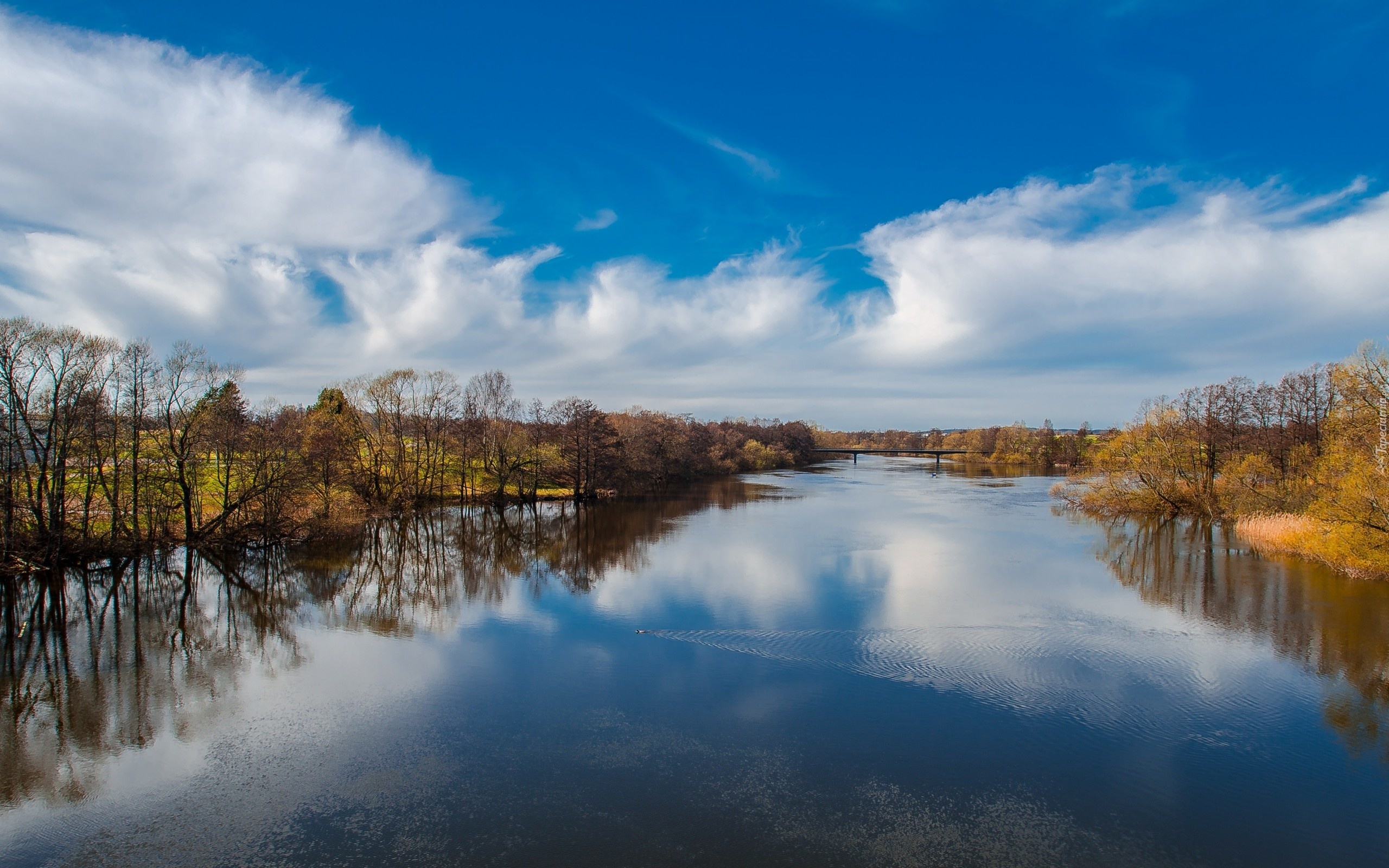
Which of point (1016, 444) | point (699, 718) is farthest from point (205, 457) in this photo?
point (1016, 444)

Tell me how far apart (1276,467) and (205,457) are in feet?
162

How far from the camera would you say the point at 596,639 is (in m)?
15.1

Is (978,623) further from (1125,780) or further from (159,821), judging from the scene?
(159,821)

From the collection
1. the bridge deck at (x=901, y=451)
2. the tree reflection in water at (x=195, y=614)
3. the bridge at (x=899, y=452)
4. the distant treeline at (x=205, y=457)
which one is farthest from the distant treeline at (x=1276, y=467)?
the bridge deck at (x=901, y=451)

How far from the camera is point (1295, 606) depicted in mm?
17125

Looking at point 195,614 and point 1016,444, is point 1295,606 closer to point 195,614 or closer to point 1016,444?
point 195,614

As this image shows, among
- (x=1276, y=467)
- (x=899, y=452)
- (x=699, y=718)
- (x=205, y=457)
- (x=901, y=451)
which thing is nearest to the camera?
(x=699, y=718)

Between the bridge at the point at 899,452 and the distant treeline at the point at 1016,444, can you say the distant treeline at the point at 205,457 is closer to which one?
the distant treeline at the point at 1016,444

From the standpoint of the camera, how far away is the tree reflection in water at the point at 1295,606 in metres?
11.5

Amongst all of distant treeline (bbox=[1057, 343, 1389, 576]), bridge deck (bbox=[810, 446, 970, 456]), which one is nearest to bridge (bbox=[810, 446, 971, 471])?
bridge deck (bbox=[810, 446, 970, 456])

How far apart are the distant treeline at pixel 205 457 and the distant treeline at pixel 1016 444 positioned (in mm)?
54085

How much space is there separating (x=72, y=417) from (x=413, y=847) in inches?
815

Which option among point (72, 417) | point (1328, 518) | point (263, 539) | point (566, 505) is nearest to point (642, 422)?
point (566, 505)

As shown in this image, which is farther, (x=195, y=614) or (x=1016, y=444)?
(x=1016, y=444)
